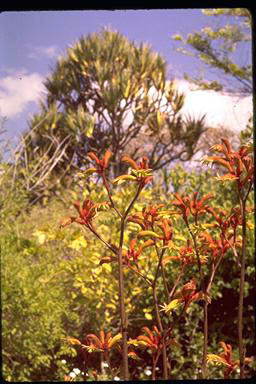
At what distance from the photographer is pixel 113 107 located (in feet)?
28.9

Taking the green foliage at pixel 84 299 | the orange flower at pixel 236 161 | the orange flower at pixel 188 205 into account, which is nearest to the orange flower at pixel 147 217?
the orange flower at pixel 188 205

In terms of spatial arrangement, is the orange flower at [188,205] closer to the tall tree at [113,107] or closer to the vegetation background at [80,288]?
the vegetation background at [80,288]

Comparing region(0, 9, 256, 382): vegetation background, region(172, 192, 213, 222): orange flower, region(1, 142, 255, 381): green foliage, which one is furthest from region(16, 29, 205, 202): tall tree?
region(172, 192, 213, 222): orange flower

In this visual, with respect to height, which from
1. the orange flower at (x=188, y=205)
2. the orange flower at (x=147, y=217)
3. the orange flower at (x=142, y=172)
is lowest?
the orange flower at (x=147, y=217)

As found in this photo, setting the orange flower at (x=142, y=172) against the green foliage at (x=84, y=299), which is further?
the green foliage at (x=84, y=299)

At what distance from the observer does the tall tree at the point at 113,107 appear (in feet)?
28.2

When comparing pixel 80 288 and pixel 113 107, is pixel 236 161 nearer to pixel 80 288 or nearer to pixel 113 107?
pixel 80 288

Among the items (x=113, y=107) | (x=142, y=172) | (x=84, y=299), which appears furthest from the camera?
(x=113, y=107)

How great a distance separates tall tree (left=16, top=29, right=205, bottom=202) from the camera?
8609mm

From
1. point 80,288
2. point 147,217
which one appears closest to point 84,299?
point 80,288

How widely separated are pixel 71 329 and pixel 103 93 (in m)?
6.22

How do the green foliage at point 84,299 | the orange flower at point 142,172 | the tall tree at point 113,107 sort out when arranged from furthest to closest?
the tall tree at point 113,107 < the green foliage at point 84,299 < the orange flower at point 142,172
